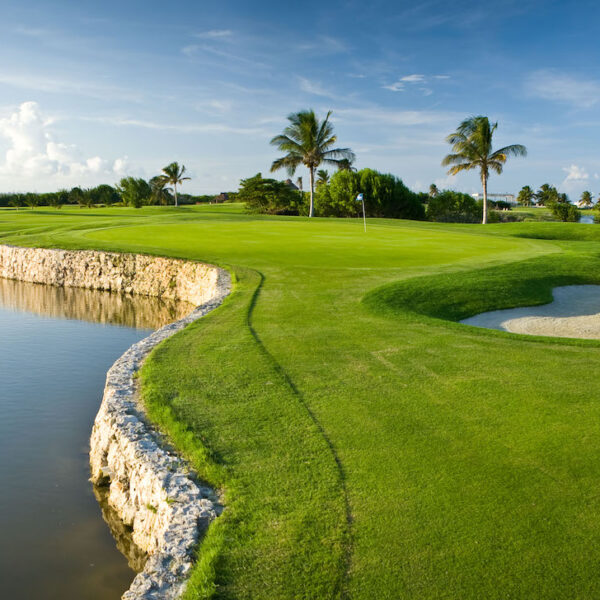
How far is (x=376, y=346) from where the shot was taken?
9586mm

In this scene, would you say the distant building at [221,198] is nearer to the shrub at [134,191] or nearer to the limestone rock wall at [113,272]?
the shrub at [134,191]

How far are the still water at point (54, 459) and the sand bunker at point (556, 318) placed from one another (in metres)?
8.87

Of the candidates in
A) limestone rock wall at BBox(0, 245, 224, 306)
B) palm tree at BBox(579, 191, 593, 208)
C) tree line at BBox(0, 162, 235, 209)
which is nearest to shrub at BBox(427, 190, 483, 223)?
tree line at BBox(0, 162, 235, 209)

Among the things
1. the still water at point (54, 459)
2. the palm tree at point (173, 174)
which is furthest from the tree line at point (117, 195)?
the still water at point (54, 459)

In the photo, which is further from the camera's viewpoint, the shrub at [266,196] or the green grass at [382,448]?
the shrub at [266,196]

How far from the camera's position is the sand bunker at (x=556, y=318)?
12.2 meters

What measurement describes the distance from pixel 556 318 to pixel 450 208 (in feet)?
219

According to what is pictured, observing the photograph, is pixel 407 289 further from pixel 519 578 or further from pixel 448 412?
pixel 519 578

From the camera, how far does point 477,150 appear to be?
52.0 meters

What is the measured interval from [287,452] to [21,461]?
15.4 feet

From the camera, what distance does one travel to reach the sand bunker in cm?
1216

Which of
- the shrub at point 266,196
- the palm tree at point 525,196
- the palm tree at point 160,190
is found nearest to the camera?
the shrub at point 266,196

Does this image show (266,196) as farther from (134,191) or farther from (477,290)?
(477,290)

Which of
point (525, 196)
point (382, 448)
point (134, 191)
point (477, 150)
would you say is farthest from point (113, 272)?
point (525, 196)
